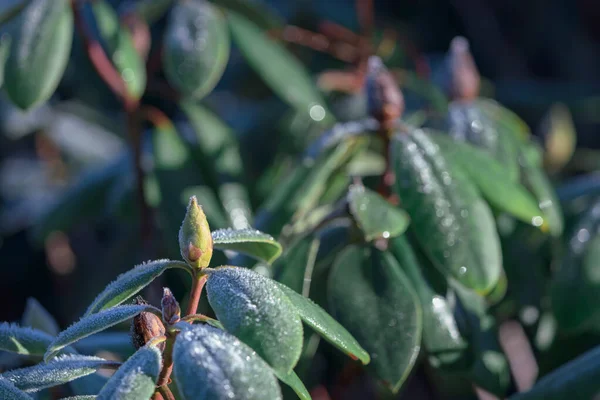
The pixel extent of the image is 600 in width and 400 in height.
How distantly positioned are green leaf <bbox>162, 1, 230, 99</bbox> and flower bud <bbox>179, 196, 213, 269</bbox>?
0.53 m

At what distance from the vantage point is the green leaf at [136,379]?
56cm

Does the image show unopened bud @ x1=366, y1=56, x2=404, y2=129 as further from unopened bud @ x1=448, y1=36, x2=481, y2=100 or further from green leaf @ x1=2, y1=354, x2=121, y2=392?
green leaf @ x1=2, y1=354, x2=121, y2=392

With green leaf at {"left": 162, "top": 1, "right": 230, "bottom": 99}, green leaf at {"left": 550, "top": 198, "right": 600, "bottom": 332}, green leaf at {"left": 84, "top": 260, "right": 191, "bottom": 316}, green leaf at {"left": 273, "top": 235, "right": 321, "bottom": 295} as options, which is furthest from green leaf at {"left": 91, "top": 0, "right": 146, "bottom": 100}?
green leaf at {"left": 550, "top": 198, "right": 600, "bottom": 332}

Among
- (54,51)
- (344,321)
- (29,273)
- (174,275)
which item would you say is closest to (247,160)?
(174,275)

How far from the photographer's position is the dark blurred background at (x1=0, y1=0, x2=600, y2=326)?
2.09 meters

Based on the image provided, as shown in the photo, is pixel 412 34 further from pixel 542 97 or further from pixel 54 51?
pixel 54 51

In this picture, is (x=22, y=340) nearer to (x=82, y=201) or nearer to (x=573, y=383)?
(x=573, y=383)

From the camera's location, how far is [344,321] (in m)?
0.90

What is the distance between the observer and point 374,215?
0.93 metres

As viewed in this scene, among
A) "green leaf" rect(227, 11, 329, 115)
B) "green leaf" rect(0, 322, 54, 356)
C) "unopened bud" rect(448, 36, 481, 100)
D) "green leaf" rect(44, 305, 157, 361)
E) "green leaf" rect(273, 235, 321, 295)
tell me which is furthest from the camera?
"green leaf" rect(227, 11, 329, 115)

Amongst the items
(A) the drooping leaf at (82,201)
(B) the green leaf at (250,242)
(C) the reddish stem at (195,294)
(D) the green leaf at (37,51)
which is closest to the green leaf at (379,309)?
(B) the green leaf at (250,242)

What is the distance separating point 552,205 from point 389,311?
0.39 metres

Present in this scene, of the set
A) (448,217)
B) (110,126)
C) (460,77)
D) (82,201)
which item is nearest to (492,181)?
(448,217)

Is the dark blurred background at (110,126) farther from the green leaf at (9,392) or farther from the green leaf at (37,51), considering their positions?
the green leaf at (9,392)
